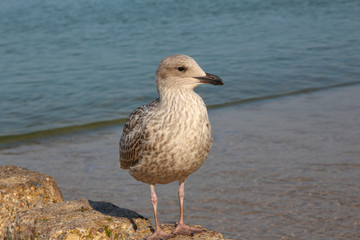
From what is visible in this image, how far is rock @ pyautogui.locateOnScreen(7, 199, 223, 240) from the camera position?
185 inches

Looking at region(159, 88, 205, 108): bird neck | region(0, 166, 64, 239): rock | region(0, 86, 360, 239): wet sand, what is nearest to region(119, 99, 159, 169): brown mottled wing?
region(159, 88, 205, 108): bird neck

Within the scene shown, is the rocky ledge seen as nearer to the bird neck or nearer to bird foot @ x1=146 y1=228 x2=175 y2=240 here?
bird foot @ x1=146 y1=228 x2=175 y2=240

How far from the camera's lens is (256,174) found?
7535 mm

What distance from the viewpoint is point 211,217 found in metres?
6.43

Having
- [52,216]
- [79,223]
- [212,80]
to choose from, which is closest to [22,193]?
[52,216]

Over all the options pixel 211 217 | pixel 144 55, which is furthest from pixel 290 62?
pixel 211 217

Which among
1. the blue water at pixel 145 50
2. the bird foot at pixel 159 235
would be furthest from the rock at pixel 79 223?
the blue water at pixel 145 50

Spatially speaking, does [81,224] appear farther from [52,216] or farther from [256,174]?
[256,174]

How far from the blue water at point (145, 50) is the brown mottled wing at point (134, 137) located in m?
6.47

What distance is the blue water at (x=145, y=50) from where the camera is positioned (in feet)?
42.8

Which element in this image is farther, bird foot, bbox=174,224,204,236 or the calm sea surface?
the calm sea surface

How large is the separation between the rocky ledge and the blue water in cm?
558

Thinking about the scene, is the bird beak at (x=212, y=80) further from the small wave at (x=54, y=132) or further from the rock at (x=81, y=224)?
the small wave at (x=54, y=132)

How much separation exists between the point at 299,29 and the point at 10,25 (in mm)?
12072
